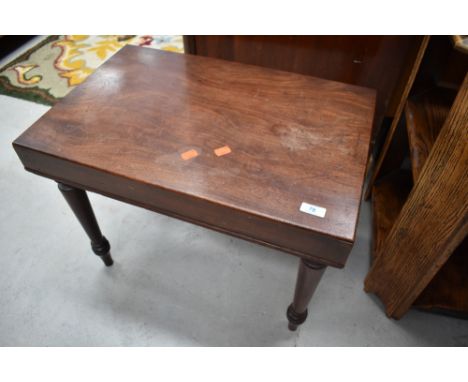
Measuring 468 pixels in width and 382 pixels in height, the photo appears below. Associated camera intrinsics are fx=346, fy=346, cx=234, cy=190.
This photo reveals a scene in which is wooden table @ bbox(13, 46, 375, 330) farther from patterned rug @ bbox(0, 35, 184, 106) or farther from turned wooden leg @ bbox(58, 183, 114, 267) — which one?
patterned rug @ bbox(0, 35, 184, 106)

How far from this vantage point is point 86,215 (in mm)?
983

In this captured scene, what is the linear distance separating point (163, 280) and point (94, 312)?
9.0 inches

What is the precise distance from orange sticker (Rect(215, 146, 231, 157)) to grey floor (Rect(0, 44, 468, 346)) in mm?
528

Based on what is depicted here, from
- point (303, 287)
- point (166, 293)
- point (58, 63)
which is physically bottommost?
point (166, 293)

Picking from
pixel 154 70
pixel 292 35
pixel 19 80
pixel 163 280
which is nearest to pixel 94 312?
pixel 163 280

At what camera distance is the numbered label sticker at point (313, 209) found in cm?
67

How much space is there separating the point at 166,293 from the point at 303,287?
499 millimetres

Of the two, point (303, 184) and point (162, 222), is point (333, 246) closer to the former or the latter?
point (303, 184)

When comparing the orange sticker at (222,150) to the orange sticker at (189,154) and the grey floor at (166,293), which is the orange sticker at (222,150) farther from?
the grey floor at (166,293)

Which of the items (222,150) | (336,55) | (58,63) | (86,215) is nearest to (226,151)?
(222,150)

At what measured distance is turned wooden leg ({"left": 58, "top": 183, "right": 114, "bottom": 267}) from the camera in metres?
0.91

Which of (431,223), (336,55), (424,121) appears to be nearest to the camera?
(431,223)

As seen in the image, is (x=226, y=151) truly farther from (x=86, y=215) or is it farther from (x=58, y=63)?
(x=58, y=63)

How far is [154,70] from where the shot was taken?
1.04m
